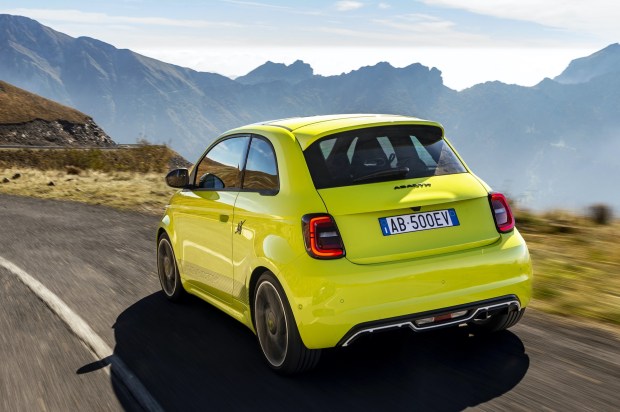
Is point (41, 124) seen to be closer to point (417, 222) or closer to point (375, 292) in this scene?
point (417, 222)

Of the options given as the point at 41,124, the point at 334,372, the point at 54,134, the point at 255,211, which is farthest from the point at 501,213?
the point at 41,124

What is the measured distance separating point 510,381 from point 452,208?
1074 millimetres

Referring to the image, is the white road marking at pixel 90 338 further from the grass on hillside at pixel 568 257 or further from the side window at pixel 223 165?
the grass on hillside at pixel 568 257

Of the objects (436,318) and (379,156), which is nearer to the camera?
(436,318)

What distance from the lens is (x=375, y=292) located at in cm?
409

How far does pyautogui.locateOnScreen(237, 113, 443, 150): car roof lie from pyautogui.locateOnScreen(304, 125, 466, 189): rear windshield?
4 cm

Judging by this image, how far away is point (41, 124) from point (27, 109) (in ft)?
16.1

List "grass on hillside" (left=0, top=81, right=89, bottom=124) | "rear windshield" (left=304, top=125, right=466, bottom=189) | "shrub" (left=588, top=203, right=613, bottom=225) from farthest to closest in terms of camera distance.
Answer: "grass on hillside" (left=0, top=81, right=89, bottom=124) → "shrub" (left=588, top=203, right=613, bottom=225) → "rear windshield" (left=304, top=125, right=466, bottom=189)

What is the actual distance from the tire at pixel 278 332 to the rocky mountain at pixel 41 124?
70324mm

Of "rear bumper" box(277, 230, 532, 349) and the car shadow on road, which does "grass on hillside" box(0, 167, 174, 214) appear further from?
"rear bumper" box(277, 230, 532, 349)

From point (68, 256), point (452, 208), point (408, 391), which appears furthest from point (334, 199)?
point (68, 256)

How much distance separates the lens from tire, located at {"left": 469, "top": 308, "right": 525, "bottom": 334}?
492 cm

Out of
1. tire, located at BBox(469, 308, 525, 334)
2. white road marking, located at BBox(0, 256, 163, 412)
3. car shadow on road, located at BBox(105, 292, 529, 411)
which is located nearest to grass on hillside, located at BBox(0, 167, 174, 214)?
white road marking, located at BBox(0, 256, 163, 412)

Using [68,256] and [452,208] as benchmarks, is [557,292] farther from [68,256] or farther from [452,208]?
[68,256]
